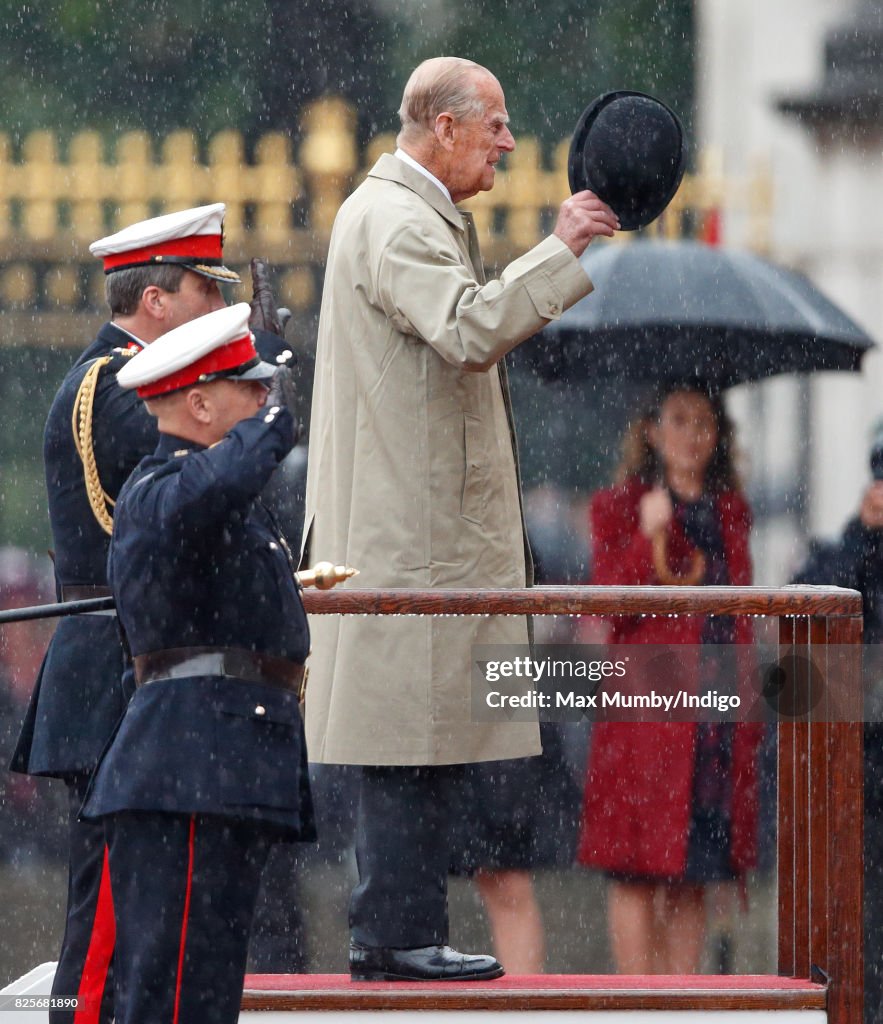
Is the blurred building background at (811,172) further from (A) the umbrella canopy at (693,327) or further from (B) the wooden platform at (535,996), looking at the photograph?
(B) the wooden platform at (535,996)

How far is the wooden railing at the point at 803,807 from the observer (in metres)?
4.00

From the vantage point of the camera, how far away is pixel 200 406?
344 cm

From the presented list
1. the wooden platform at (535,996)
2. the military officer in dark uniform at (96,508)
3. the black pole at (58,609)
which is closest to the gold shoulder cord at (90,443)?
the military officer in dark uniform at (96,508)

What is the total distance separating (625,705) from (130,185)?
20.1 ft

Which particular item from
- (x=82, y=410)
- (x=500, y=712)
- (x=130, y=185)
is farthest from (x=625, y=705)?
(x=130, y=185)

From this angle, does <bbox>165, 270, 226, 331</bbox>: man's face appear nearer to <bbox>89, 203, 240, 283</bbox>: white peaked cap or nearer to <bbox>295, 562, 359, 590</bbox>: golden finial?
<bbox>89, 203, 240, 283</bbox>: white peaked cap

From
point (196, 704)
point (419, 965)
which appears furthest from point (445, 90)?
point (419, 965)

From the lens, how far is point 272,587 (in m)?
3.46

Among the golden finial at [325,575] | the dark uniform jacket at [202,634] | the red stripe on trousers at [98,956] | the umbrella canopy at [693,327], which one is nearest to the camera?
the dark uniform jacket at [202,634]

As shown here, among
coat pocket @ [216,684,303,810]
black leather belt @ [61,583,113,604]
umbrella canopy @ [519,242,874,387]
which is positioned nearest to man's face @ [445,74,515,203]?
black leather belt @ [61,583,113,604]

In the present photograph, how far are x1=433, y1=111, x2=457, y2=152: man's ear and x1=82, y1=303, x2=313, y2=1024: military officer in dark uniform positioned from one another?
35.6 inches

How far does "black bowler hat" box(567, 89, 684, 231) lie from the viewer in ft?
13.5

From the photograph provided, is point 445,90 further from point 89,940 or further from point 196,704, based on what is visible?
point 89,940

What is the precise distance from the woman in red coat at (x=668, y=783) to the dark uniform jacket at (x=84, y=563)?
158cm
